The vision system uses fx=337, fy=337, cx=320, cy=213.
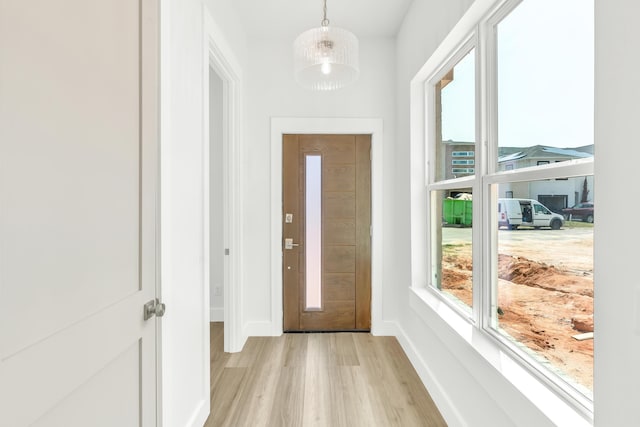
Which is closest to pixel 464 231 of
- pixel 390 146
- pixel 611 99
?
pixel 611 99

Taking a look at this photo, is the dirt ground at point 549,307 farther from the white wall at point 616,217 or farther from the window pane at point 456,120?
the window pane at point 456,120

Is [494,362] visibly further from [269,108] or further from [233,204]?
[269,108]

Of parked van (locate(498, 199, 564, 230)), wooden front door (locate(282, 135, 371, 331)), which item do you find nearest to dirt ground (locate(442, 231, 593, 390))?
parked van (locate(498, 199, 564, 230))

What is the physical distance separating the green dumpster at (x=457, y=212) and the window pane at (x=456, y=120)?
169 millimetres

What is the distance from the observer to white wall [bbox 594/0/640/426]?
79cm

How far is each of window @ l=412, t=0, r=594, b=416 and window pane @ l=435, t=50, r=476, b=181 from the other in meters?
0.01

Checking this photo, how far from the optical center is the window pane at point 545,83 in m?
1.10

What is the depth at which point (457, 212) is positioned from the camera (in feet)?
6.97

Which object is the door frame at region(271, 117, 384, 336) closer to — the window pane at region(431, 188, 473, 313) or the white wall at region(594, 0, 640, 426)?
the window pane at region(431, 188, 473, 313)

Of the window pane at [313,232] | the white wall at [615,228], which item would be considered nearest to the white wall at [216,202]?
the window pane at [313,232]

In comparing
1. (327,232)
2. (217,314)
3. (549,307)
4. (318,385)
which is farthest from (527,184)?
(217,314)
